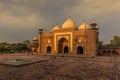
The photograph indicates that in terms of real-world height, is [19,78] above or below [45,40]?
below

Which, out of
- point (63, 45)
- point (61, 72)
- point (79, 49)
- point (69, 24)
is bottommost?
point (61, 72)

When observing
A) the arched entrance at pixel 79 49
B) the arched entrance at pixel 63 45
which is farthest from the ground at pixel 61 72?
the arched entrance at pixel 63 45

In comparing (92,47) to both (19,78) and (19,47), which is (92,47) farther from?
(19,47)

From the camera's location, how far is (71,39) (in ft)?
101

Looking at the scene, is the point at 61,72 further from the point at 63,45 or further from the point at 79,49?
the point at 63,45

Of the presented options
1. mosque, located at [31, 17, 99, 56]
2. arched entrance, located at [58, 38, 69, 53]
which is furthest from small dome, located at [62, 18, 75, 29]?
arched entrance, located at [58, 38, 69, 53]

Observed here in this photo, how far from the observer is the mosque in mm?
27984

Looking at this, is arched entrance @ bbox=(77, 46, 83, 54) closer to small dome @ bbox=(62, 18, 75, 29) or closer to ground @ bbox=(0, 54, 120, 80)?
small dome @ bbox=(62, 18, 75, 29)

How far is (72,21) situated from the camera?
113 feet

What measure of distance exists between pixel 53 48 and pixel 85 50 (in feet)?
28.1

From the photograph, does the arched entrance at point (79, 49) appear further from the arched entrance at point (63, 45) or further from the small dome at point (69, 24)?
the small dome at point (69, 24)

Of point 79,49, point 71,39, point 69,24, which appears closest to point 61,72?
point 71,39

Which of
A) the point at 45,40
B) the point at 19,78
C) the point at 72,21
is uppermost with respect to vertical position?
the point at 72,21

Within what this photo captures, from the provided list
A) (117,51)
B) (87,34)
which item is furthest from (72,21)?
(117,51)
